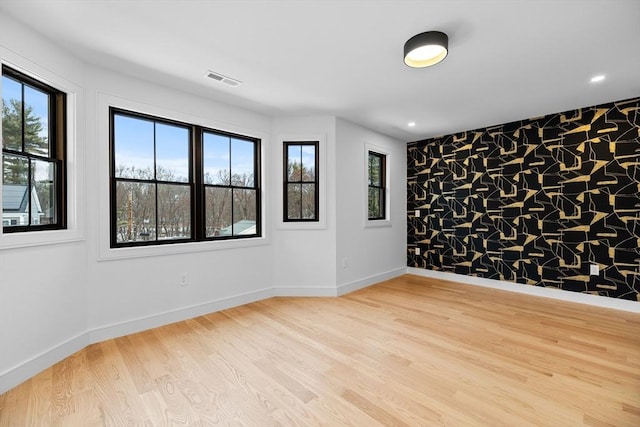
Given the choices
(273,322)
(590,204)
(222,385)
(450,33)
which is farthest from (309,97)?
(590,204)

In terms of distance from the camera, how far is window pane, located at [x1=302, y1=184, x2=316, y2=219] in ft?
14.1

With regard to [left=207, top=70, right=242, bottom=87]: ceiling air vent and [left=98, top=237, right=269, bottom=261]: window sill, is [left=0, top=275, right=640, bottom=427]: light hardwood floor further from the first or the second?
[left=207, top=70, right=242, bottom=87]: ceiling air vent

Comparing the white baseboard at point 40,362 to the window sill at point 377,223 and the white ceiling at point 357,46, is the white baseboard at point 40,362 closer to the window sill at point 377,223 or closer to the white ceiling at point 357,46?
the white ceiling at point 357,46

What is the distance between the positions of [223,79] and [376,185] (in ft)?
10.4

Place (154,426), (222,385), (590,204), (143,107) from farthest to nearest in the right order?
(590,204) → (143,107) → (222,385) → (154,426)

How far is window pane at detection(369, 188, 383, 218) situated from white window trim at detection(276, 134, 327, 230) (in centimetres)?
125

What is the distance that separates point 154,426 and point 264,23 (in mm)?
2737

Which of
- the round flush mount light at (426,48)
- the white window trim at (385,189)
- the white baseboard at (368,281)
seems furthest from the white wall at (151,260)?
the round flush mount light at (426,48)

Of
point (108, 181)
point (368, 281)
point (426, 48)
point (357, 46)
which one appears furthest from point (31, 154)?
point (368, 281)

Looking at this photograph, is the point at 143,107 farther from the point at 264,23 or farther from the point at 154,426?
the point at 154,426

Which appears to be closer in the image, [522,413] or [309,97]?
[522,413]

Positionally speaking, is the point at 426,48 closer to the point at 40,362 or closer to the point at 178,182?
the point at 178,182

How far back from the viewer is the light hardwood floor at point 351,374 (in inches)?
69.9

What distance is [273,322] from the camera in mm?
3223
